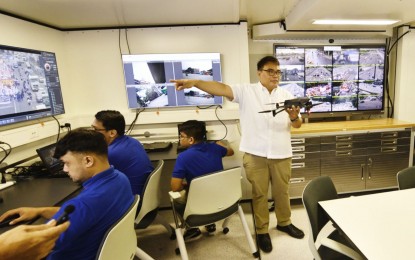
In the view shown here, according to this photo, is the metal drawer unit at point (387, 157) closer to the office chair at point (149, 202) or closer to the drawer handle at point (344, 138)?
the drawer handle at point (344, 138)

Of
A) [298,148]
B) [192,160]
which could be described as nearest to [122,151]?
[192,160]

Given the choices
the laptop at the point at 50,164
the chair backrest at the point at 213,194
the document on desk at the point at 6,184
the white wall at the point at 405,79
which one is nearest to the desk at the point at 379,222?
the chair backrest at the point at 213,194

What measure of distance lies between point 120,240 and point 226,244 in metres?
1.39

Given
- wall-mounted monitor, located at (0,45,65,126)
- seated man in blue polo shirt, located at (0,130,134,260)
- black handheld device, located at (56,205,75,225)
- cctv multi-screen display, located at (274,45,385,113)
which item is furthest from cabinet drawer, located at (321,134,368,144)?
wall-mounted monitor, located at (0,45,65,126)

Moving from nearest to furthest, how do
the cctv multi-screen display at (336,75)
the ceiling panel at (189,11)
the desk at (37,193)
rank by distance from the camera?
the desk at (37,193)
the ceiling panel at (189,11)
the cctv multi-screen display at (336,75)

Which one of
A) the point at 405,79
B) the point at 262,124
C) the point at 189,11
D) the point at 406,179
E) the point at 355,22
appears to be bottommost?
the point at 406,179

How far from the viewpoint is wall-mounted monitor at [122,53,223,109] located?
2.79m

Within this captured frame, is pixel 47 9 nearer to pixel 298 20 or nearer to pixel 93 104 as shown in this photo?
pixel 93 104

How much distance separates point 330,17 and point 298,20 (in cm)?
32

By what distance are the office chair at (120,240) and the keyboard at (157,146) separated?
4.40 feet

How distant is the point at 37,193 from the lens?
162cm

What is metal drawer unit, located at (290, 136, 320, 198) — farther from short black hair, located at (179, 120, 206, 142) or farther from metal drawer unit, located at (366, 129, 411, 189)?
short black hair, located at (179, 120, 206, 142)

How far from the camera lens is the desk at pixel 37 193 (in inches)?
57.7

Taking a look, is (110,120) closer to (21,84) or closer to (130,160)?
(130,160)
